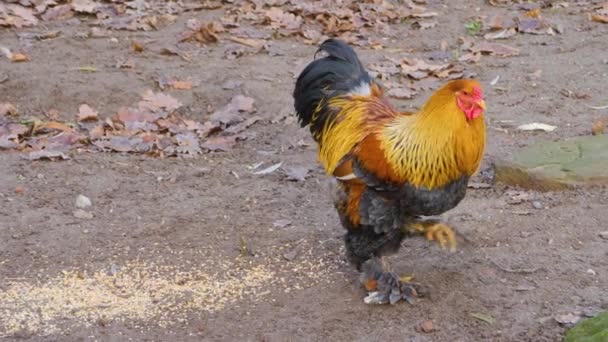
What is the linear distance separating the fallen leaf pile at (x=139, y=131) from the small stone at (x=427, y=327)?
2.75m

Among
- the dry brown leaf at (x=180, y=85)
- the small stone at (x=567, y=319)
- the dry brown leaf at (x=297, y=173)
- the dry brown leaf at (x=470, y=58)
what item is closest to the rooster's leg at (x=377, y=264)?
the small stone at (x=567, y=319)

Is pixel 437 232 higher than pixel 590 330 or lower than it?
lower

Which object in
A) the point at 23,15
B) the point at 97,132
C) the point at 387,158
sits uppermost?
the point at 387,158

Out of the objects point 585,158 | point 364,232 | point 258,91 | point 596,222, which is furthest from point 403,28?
point 364,232

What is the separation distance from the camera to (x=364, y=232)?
471 centimetres

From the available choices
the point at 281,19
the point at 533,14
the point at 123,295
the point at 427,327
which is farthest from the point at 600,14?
the point at 123,295

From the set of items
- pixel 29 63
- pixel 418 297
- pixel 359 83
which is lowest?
pixel 29 63

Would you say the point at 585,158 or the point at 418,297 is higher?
the point at 585,158

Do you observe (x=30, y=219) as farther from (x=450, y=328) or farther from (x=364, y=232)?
(x=450, y=328)

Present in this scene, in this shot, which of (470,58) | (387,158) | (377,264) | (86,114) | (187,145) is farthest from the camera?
(470,58)

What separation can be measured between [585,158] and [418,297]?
6.24 ft

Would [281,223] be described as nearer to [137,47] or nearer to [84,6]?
[137,47]

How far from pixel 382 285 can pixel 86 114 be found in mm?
3417

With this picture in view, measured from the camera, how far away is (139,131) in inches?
274
